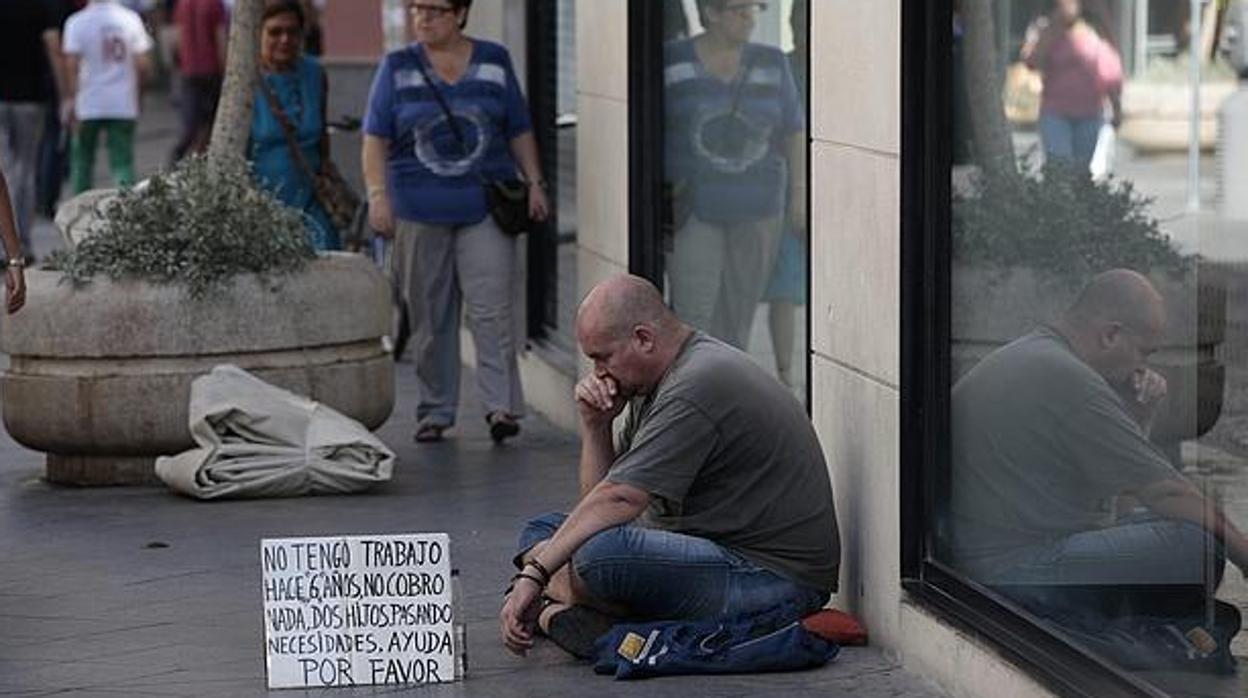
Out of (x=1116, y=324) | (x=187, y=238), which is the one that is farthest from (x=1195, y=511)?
(x=187, y=238)

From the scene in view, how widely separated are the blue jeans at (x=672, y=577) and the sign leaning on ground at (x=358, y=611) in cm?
38

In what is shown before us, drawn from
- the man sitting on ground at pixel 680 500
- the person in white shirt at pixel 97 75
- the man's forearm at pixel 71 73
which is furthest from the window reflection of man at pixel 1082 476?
the man's forearm at pixel 71 73

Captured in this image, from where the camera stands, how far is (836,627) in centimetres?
694

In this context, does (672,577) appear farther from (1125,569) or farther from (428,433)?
(428,433)

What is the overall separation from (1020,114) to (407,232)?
4.66 metres

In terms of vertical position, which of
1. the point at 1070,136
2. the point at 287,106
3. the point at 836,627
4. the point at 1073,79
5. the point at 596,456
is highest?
the point at 1073,79

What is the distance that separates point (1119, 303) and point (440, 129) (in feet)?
16.3

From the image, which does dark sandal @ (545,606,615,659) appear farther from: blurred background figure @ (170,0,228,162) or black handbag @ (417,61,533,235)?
blurred background figure @ (170,0,228,162)

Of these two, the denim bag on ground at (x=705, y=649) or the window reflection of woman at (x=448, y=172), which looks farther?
the window reflection of woman at (x=448, y=172)

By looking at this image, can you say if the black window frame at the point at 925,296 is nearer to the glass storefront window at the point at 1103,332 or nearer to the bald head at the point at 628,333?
the glass storefront window at the point at 1103,332

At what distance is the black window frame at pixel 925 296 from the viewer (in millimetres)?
6629

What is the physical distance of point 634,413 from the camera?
22.8 ft

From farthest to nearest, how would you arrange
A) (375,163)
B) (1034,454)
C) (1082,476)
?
1. (375,163)
2. (1034,454)
3. (1082,476)

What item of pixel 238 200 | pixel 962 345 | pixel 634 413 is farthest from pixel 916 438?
pixel 238 200
